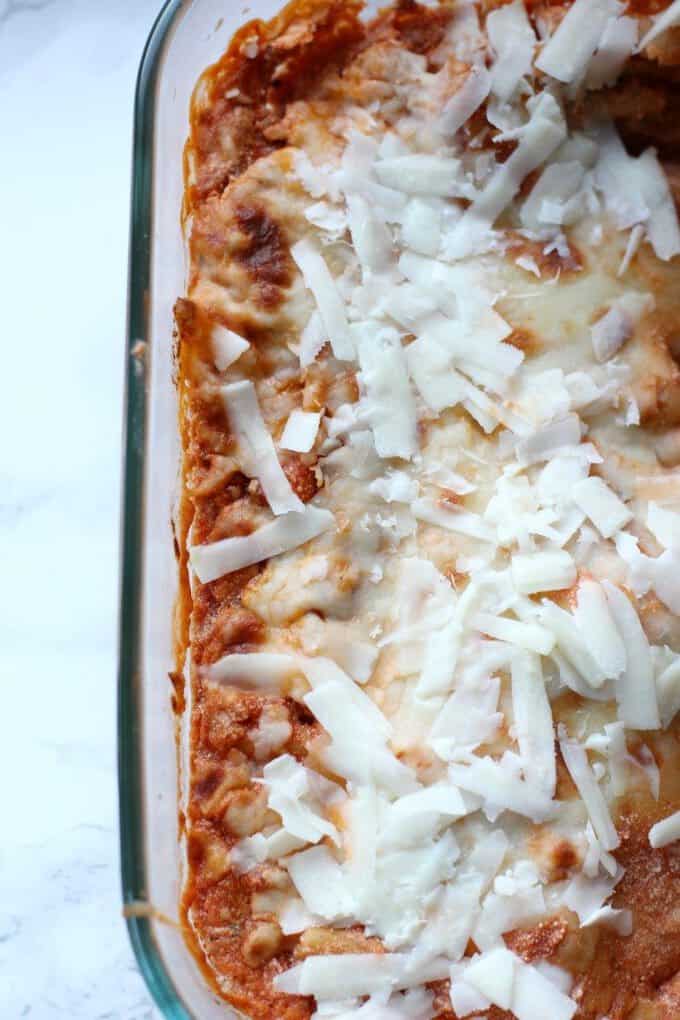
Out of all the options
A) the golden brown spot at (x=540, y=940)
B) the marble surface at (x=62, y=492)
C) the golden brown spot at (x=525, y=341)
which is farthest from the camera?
the marble surface at (x=62, y=492)

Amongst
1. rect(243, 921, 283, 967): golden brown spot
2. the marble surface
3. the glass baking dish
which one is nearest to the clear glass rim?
the glass baking dish

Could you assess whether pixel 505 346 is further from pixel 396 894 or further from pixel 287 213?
pixel 396 894

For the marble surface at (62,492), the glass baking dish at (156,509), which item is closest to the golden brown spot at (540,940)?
the glass baking dish at (156,509)

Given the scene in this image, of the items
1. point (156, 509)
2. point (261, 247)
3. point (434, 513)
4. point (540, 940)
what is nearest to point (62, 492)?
point (156, 509)

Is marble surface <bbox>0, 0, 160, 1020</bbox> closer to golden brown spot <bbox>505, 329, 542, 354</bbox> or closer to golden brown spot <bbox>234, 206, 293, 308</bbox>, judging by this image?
golden brown spot <bbox>234, 206, 293, 308</bbox>

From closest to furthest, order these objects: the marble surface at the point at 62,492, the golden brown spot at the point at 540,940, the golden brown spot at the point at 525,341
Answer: the golden brown spot at the point at 540,940 < the golden brown spot at the point at 525,341 < the marble surface at the point at 62,492

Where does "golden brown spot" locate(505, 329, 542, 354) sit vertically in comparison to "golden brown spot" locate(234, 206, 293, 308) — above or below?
below

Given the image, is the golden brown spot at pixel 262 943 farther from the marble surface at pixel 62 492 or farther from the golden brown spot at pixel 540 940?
the marble surface at pixel 62 492

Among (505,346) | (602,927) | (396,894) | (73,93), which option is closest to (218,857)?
(396,894)
